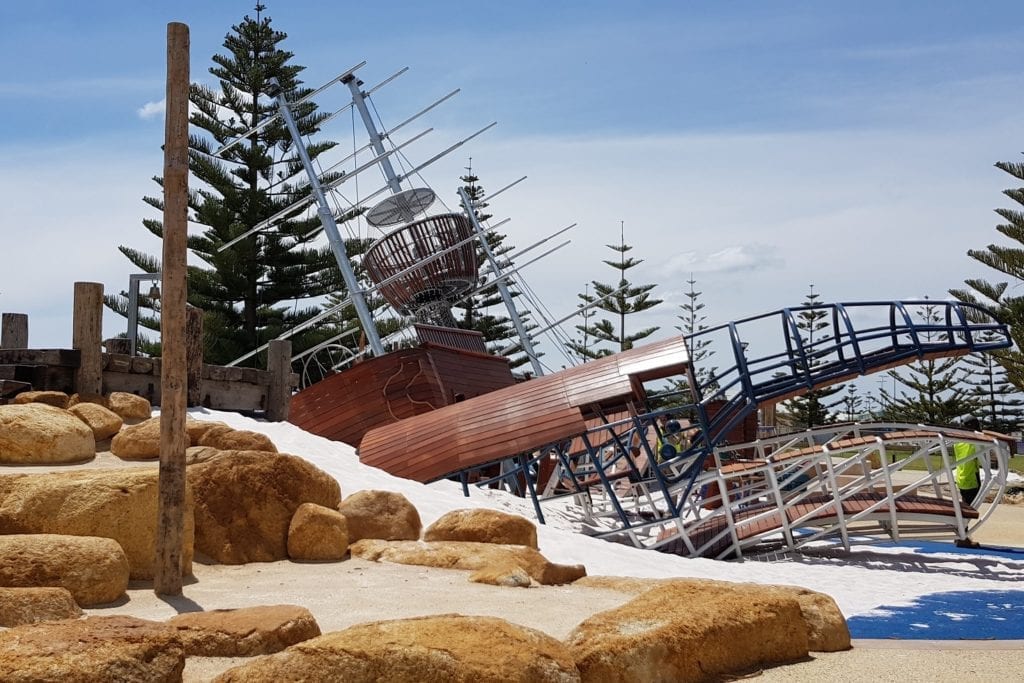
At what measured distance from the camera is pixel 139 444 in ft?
27.5

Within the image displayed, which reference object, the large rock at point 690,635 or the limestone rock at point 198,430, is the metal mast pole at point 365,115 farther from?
the large rock at point 690,635

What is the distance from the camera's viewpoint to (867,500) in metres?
11.2

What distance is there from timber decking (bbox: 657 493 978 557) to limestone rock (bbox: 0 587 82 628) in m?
6.80

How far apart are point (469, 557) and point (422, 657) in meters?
3.01

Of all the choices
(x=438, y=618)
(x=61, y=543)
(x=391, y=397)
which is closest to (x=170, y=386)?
(x=61, y=543)

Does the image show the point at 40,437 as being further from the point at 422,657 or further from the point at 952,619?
the point at 952,619

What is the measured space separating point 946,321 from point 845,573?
300 cm

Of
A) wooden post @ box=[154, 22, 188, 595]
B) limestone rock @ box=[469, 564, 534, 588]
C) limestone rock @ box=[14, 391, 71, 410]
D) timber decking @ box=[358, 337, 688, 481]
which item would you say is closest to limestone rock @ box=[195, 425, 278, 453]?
limestone rock @ box=[14, 391, 71, 410]

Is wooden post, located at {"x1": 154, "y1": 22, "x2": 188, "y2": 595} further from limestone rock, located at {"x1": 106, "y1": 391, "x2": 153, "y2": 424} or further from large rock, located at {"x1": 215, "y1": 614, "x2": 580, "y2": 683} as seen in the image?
limestone rock, located at {"x1": 106, "y1": 391, "x2": 153, "y2": 424}

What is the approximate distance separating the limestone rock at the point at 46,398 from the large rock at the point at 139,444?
2.90ft

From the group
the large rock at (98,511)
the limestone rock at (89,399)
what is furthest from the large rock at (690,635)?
the limestone rock at (89,399)

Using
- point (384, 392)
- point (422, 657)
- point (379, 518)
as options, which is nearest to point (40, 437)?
point (379, 518)

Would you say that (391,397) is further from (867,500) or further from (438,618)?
(438,618)

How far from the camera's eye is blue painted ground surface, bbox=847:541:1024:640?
7008mm
